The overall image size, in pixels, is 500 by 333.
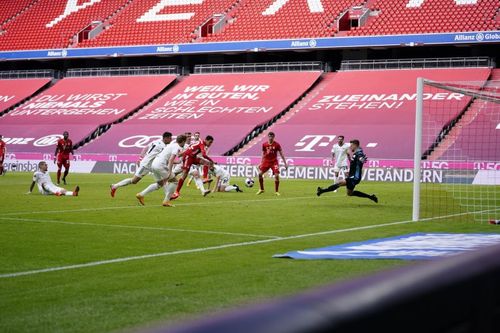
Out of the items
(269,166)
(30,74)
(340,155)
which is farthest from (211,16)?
(269,166)

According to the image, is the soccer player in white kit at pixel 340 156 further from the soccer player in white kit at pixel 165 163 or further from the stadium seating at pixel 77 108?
the stadium seating at pixel 77 108

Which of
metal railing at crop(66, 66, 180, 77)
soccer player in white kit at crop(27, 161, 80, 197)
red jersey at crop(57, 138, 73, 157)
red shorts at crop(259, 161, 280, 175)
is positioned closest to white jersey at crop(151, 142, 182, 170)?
soccer player in white kit at crop(27, 161, 80, 197)

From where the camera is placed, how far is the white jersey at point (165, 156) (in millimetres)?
19578

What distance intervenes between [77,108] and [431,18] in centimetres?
2167

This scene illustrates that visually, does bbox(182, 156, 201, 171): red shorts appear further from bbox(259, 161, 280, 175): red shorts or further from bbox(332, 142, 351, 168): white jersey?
bbox(332, 142, 351, 168): white jersey

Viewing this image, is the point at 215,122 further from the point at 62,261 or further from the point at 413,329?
the point at 413,329

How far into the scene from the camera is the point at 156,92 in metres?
50.6

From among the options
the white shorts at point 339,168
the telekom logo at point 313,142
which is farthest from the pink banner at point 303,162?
the white shorts at point 339,168

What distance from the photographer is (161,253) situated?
1118 centimetres

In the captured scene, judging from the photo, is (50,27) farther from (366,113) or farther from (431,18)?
(431,18)

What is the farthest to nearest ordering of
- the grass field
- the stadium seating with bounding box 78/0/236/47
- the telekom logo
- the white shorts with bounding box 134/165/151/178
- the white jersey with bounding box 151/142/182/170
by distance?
the stadium seating with bounding box 78/0/236/47, the telekom logo, the white shorts with bounding box 134/165/151/178, the white jersey with bounding box 151/142/182/170, the grass field

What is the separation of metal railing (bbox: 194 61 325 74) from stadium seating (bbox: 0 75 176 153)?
229cm

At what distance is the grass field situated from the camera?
22.8 ft

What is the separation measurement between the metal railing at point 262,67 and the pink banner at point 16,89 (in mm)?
11556
